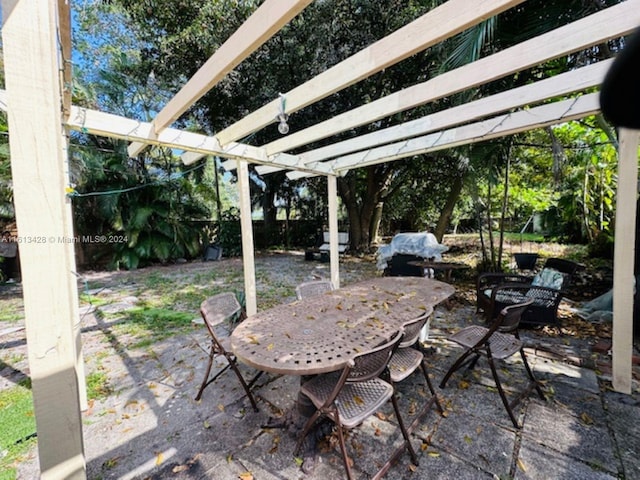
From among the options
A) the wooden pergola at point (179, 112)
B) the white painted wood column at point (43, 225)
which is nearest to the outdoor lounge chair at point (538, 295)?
the wooden pergola at point (179, 112)

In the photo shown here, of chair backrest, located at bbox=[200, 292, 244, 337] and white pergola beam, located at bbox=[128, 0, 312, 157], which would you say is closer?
white pergola beam, located at bbox=[128, 0, 312, 157]

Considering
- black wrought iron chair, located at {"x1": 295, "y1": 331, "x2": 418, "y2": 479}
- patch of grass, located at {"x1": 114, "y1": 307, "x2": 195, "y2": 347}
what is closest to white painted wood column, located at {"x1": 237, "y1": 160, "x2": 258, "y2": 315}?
patch of grass, located at {"x1": 114, "y1": 307, "x2": 195, "y2": 347}

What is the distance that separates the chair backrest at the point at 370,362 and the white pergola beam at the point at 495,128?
2.33 m

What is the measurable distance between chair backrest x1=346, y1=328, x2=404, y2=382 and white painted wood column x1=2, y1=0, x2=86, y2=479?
4.27ft

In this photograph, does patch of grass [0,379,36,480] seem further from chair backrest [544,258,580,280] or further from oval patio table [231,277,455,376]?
chair backrest [544,258,580,280]

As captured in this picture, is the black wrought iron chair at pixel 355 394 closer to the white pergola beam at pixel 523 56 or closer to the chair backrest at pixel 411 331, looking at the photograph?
the chair backrest at pixel 411 331

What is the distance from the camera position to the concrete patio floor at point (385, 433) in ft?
5.26

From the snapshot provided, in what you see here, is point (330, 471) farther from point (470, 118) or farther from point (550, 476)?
point (470, 118)

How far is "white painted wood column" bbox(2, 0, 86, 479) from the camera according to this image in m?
1.01

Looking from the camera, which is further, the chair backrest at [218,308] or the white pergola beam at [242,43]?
the chair backrest at [218,308]

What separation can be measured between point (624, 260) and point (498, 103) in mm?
1715

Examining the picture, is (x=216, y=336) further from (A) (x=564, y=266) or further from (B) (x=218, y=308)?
(A) (x=564, y=266)

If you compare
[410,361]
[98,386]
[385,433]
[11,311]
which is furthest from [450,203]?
[11,311]

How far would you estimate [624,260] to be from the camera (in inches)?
88.0
